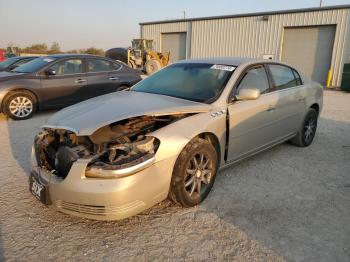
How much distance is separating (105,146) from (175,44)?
23.1 metres

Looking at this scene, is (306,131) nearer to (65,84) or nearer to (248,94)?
(248,94)

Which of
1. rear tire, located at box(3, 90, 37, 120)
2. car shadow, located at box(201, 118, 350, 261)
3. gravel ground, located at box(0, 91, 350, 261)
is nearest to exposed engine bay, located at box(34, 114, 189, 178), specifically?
gravel ground, located at box(0, 91, 350, 261)

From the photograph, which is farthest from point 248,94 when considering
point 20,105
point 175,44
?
point 175,44

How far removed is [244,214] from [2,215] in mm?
2388

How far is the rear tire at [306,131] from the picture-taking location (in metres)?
5.29

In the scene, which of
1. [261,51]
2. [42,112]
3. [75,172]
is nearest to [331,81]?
[261,51]

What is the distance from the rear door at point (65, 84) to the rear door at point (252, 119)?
4.91 metres

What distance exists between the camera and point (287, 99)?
467 centimetres

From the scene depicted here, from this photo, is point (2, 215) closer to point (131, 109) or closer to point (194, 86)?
point (131, 109)

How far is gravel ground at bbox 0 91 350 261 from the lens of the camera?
2596 mm

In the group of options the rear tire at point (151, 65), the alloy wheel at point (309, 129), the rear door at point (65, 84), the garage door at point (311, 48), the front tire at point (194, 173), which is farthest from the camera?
the rear tire at point (151, 65)

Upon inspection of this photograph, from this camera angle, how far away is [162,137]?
2883 millimetres

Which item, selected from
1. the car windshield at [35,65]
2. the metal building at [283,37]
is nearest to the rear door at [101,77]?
the car windshield at [35,65]

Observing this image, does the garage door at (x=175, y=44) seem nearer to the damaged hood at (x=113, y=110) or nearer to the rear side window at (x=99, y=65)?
the rear side window at (x=99, y=65)
